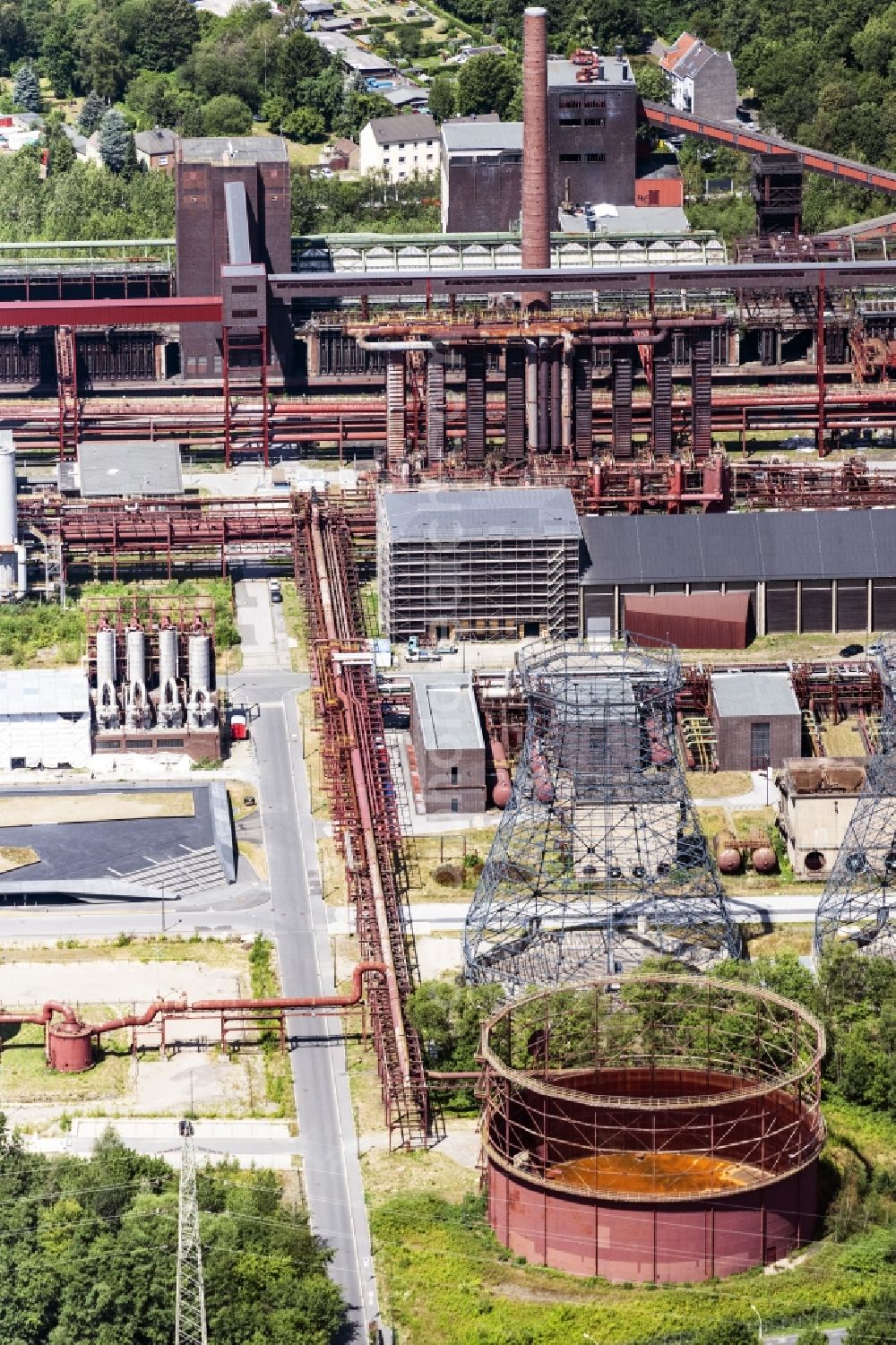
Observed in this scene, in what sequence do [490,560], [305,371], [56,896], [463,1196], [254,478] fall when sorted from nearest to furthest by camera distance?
1. [463,1196]
2. [56,896]
3. [490,560]
4. [254,478]
5. [305,371]

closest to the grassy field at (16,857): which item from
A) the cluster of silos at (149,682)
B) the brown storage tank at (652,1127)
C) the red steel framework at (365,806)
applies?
the red steel framework at (365,806)

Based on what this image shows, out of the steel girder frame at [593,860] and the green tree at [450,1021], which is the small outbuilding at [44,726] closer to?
the steel girder frame at [593,860]

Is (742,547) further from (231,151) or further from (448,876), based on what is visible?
(231,151)

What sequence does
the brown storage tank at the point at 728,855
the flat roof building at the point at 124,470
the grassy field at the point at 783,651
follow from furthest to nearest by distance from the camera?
the flat roof building at the point at 124,470 < the grassy field at the point at 783,651 < the brown storage tank at the point at 728,855

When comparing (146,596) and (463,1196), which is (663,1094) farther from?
(146,596)

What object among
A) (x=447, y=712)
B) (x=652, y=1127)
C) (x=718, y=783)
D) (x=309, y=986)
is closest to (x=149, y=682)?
(x=447, y=712)

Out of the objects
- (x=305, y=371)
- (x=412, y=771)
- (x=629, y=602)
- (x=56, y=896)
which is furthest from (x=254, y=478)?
(x=56, y=896)
